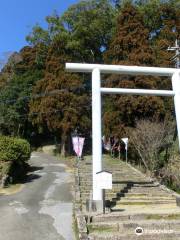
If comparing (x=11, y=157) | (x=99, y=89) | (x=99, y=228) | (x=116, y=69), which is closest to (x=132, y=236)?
(x=99, y=228)

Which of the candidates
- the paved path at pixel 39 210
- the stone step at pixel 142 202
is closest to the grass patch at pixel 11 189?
the paved path at pixel 39 210

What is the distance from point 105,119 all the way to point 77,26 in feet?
35.0

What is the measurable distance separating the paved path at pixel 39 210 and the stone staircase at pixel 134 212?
2.36 feet

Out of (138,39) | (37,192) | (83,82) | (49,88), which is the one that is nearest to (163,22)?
(138,39)

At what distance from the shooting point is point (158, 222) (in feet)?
36.8

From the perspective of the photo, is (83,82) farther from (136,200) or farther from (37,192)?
(136,200)

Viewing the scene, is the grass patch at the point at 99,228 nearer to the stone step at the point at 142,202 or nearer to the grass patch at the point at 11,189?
the stone step at the point at 142,202

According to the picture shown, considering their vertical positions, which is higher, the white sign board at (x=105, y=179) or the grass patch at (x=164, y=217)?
the white sign board at (x=105, y=179)

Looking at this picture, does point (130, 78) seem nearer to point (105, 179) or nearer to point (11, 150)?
point (11, 150)

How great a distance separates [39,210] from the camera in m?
13.6

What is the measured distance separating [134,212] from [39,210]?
3.34 meters

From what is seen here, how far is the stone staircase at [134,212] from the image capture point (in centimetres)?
1059

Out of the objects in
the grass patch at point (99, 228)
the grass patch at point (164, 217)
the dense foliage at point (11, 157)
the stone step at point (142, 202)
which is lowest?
the grass patch at point (99, 228)

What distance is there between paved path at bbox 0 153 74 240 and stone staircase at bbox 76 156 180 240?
2.36ft
